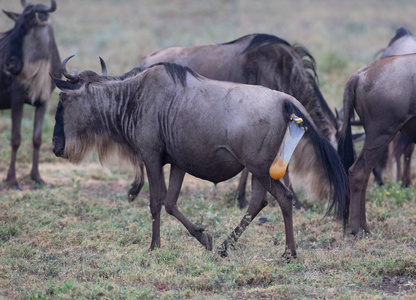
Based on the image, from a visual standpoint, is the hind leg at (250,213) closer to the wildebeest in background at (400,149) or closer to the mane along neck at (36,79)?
the wildebeest in background at (400,149)

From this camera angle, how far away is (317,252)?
489 centimetres

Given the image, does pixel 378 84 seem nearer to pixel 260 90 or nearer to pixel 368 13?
pixel 260 90

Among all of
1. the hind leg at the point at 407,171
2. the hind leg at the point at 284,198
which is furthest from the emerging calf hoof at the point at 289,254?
the hind leg at the point at 407,171

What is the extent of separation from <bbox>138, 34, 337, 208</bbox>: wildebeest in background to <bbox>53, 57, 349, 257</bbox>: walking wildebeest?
1.57 m

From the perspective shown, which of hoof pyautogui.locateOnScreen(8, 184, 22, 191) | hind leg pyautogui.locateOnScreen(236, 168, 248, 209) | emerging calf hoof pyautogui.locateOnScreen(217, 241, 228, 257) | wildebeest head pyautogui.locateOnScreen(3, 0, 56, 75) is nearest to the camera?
emerging calf hoof pyautogui.locateOnScreen(217, 241, 228, 257)

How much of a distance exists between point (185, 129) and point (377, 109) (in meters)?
1.83

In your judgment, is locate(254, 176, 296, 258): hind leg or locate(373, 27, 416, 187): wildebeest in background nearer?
locate(254, 176, 296, 258): hind leg

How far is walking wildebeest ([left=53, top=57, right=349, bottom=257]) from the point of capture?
4.53 m

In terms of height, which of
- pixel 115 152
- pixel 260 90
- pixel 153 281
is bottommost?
pixel 153 281

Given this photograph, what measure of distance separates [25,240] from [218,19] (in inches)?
655

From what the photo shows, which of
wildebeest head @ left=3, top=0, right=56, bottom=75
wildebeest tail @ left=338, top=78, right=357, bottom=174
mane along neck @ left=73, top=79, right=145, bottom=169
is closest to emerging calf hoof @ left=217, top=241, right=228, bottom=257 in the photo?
mane along neck @ left=73, top=79, right=145, bottom=169

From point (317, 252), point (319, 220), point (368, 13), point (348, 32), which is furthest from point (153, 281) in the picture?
point (368, 13)

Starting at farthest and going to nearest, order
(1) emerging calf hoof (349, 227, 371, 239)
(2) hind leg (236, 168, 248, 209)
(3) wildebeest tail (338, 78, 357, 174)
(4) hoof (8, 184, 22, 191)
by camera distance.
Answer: (4) hoof (8, 184, 22, 191)
(2) hind leg (236, 168, 248, 209)
(3) wildebeest tail (338, 78, 357, 174)
(1) emerging calf hoof (349, 227, 371, 239)

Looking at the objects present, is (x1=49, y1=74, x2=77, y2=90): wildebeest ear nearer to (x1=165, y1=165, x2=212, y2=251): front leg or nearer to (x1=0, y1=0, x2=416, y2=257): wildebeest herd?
(x1=0, y1=0, x2=416, y2=257): wildebeest herd
